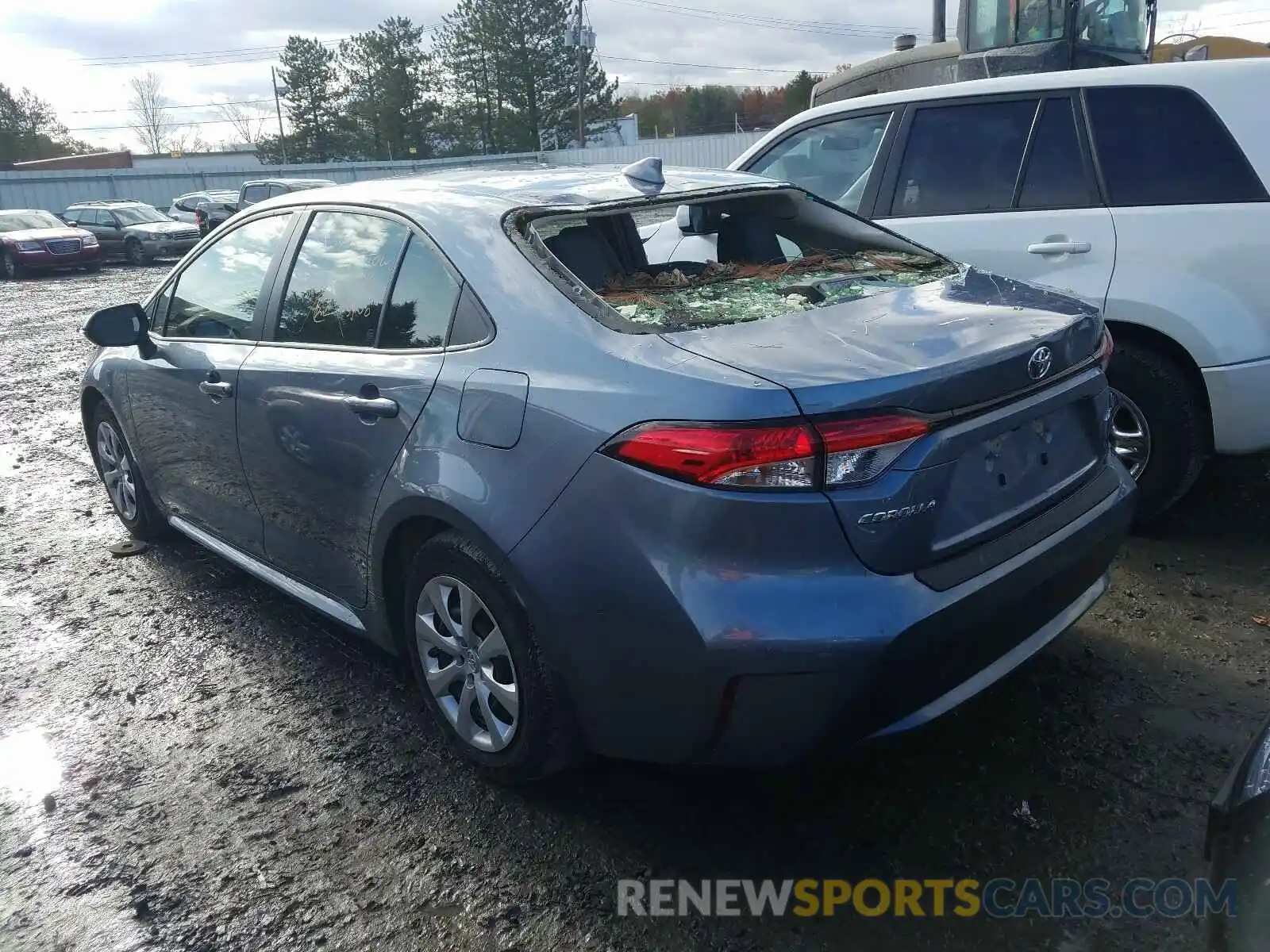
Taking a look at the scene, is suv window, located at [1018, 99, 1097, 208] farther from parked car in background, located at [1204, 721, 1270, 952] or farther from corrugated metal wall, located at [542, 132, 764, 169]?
corrugated metal wall, located at [542, 132, 764, 169]

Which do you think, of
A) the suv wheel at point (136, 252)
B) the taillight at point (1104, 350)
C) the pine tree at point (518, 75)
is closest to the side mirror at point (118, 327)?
the taillight at point (1104, 350)

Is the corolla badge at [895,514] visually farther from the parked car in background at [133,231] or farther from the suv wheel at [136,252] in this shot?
the suv wheel at [136,252]

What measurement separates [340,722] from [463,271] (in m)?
1.55

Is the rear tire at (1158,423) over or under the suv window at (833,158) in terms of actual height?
under

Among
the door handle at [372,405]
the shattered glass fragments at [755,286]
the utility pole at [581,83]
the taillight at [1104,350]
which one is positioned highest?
the utility pole at [581,83]

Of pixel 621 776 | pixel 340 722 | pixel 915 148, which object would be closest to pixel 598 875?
pixel 621 776

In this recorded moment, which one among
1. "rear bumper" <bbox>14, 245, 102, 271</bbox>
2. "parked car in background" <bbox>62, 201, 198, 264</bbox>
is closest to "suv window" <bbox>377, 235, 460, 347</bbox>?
"rear bumper" <bbox>14, 245, 102, 271</bbox>

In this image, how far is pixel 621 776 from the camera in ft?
9.46

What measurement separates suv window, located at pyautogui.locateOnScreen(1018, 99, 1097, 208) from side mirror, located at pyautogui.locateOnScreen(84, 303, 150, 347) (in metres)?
3.86

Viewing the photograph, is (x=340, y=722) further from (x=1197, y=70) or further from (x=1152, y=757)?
(x=1197, y=70)

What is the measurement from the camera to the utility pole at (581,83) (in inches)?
1794

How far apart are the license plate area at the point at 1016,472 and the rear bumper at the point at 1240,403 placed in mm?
1440

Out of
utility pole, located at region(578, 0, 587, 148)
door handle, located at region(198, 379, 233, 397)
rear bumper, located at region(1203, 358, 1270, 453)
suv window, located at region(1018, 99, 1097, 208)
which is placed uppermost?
utility pole, located at region(578, 0, 587, 148)

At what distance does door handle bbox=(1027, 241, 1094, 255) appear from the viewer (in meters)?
4.17
